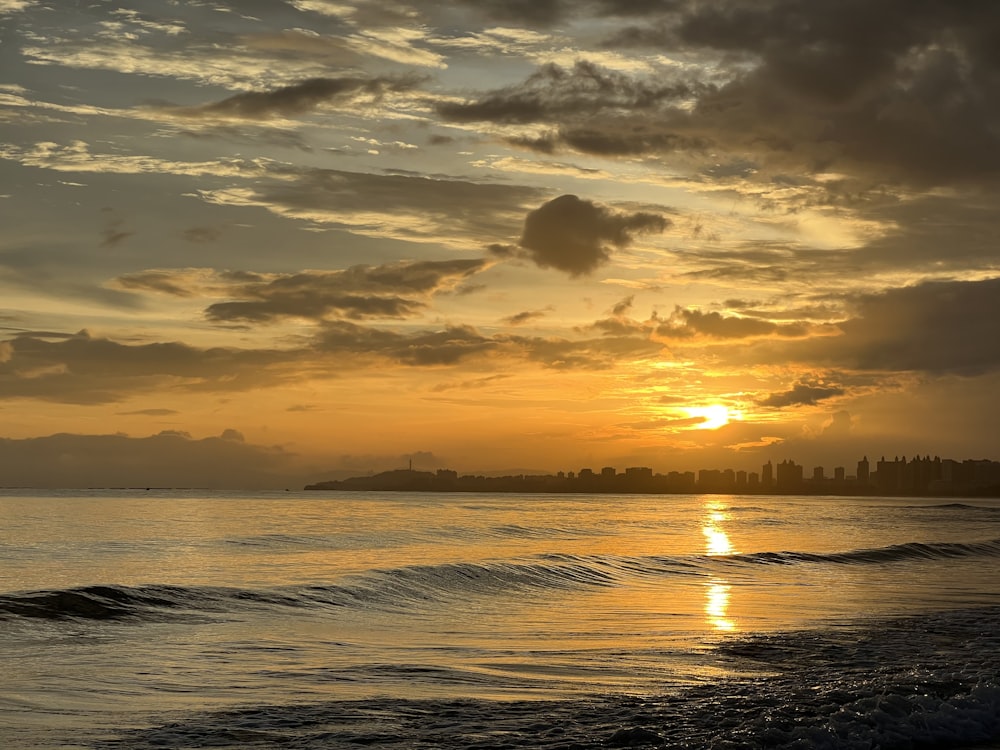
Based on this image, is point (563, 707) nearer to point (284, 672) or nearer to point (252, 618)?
point (284, 672)

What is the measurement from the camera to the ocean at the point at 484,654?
39.0ft

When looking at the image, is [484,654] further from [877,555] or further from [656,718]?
[877,555]

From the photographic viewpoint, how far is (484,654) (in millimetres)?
18219

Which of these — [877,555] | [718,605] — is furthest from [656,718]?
[877,555]

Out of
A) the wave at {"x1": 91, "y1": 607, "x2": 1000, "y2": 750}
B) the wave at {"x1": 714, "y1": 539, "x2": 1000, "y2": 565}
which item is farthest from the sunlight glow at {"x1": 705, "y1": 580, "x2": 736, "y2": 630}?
the wave at {"x1": 714, "y1": 539, "x2": 1000, "y2": 565}

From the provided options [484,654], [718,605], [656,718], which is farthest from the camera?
[718,605]

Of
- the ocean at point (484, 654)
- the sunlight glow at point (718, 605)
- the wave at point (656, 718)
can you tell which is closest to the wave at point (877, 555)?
the ocean at point (484, 654)

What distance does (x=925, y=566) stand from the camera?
47.3m

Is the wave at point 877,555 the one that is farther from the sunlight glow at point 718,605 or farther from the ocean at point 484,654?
the sunlight glow at point 718,605

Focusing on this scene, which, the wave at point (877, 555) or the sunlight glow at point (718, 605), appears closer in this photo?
the sunlight glow at point (718, 605)

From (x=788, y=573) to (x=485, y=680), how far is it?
99.6 ft

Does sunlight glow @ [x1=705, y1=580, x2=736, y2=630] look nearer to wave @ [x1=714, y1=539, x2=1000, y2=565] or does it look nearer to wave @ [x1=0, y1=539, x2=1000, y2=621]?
wave @ [x1=0, y1=539, x2=1000, y2=621]

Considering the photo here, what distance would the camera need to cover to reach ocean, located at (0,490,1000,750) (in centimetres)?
1190

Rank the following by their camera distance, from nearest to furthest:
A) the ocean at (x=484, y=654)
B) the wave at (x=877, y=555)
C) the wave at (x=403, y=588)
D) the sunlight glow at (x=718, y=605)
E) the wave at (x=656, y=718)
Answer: the wave at (x=656, y=718), the ocean at (x=484, y=654), the sunlight glow at (x=718, y=605), the wave at (x=403, y=588), the wave at (x=877, y=555)
